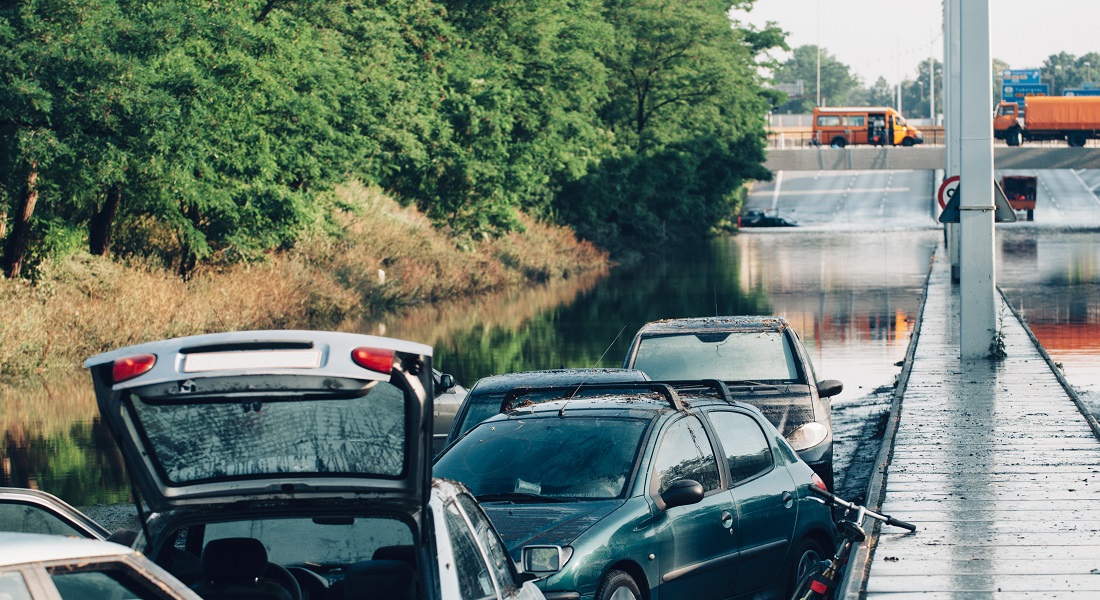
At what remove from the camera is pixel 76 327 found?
28203 mm

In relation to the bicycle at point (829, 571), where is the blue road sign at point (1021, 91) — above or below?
above

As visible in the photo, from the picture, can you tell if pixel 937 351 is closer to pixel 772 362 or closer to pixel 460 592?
pixel 772 362

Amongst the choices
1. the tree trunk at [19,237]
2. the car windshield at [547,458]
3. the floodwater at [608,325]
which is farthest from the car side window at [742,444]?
the tree trunk at [19,237]

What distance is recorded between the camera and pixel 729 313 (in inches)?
1441

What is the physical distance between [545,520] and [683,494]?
741mm

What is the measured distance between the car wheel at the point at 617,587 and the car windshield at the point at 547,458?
1.93 ft

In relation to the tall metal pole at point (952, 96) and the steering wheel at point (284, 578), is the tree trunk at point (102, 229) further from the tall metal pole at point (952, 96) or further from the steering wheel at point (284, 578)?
the steering wheel at point (284, 578)

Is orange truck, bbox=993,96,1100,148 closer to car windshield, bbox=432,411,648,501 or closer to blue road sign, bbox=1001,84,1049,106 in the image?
blue road sign, bbox=1001,84,1049,106

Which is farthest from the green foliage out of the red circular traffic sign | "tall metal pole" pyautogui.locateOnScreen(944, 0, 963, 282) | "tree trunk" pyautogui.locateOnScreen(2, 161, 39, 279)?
"tall metal pole" pyautogui.locateOnScreen(944, 0, 963, 282)

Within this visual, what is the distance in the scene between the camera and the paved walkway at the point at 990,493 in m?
8.95

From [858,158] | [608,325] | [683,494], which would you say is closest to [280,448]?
[683,494]

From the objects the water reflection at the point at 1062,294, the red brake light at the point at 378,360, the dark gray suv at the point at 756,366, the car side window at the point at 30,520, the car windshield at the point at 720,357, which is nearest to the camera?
the red brake light at the point at 378,360

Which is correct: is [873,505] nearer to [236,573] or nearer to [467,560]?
[467,560]

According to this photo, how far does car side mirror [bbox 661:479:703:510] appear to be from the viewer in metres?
7.93
